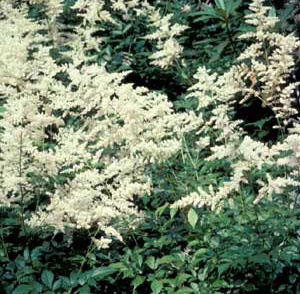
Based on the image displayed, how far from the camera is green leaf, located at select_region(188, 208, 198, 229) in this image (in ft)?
12.2

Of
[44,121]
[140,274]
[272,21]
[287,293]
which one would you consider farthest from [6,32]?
[287,293]

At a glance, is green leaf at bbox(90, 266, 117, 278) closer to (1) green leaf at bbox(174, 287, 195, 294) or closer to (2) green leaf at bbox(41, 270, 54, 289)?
(2) green leaf at bbox(41, 270, 54, 289)

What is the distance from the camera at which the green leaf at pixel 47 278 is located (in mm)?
3381

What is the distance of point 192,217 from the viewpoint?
12.5 ft

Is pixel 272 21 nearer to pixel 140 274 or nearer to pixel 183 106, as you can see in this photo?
pixel 183 106

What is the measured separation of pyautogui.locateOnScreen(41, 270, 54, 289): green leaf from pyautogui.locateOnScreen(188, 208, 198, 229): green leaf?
Result: 3.08 feet

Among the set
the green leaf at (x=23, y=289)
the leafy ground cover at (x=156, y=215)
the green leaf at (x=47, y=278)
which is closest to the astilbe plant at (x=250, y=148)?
the leafy ground cover at (x=156, y=215)

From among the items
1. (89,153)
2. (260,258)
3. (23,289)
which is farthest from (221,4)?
(23,289)

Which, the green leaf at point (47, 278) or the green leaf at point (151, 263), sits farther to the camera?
the green leaf at point (151, 263)

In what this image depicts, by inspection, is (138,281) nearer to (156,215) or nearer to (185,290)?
(185,290)

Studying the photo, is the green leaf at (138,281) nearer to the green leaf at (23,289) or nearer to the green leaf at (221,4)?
the green leaf at (23,289)

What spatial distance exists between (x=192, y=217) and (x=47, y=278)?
39.7 inches

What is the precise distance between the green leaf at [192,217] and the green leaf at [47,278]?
940 millimetres

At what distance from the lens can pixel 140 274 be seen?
146 inches
